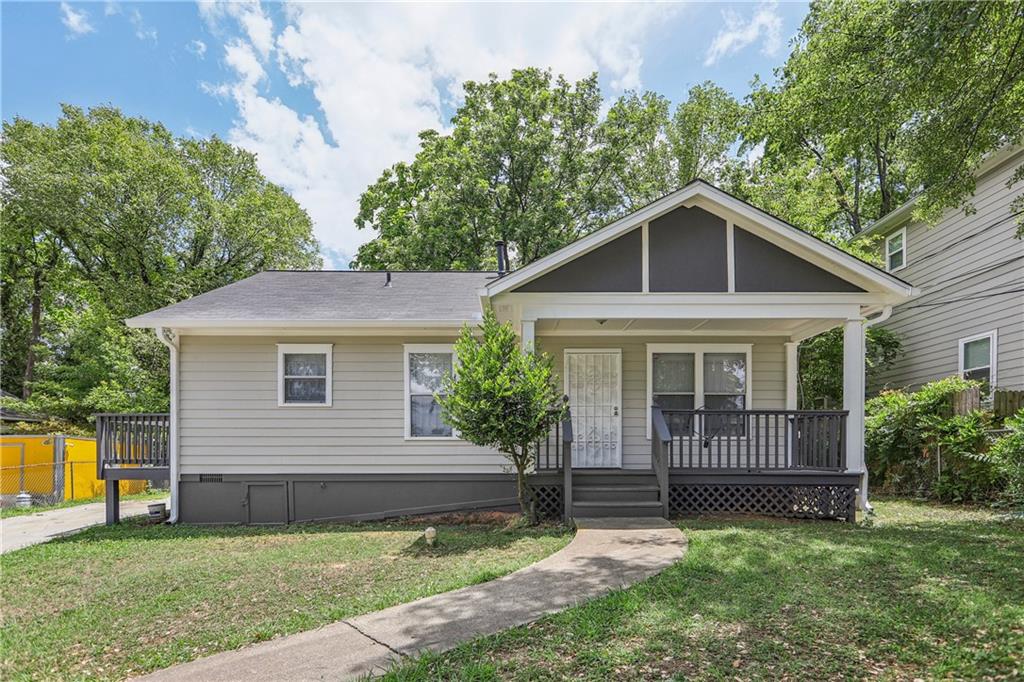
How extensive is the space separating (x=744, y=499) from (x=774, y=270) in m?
3.35

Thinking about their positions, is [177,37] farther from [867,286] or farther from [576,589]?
[867,286]

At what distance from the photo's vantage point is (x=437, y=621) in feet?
13.8

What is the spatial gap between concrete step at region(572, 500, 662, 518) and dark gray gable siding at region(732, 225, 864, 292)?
10.9 ft

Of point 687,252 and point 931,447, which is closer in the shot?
point 687,252

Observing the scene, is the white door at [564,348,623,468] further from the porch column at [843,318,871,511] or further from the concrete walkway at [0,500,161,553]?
the concrete walkway at [0,500,161,553]

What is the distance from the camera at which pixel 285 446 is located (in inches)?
357

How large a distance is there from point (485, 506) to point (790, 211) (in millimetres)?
13912

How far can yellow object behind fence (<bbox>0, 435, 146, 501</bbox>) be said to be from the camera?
44.1ft

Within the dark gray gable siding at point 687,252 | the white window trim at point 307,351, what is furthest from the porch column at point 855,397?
the white window trim at point 307,351

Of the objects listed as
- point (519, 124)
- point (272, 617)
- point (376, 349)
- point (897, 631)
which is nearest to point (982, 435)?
point (897, 631)

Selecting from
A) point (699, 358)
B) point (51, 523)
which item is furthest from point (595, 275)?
point (51, 523)

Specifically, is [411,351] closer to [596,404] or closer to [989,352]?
[596,404]

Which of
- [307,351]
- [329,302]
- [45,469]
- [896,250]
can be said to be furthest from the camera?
[896,250]

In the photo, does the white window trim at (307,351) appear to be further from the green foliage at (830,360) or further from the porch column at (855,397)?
the green foliage at (830,360)
